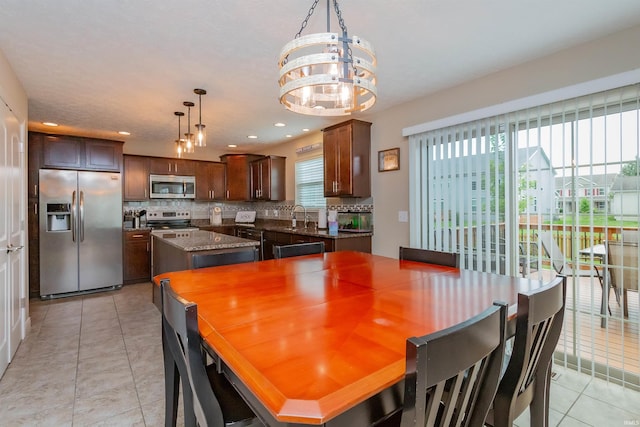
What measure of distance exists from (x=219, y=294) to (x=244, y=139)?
444cm

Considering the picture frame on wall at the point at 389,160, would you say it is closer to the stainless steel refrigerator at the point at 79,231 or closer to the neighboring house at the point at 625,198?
the neighboring house at the point at 625,198

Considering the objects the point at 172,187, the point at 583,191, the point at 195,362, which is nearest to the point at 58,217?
the point at 172,187

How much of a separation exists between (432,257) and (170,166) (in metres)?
5.12

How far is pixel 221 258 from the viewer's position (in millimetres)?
2170

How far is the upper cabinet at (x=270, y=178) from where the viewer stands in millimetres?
5844

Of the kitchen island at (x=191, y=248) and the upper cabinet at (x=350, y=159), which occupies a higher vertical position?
the upper cabinet at (x=350, y=159)

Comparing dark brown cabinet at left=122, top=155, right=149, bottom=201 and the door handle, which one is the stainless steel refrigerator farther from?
the door handle

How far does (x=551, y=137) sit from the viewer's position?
2533mm

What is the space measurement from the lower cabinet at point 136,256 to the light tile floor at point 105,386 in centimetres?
172

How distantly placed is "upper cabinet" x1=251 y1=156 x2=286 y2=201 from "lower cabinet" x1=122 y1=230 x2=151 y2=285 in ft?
6.79

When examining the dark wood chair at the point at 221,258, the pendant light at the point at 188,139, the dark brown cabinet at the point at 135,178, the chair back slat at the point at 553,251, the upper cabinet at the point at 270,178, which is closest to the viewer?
the dark wood chair at the point at 221,258

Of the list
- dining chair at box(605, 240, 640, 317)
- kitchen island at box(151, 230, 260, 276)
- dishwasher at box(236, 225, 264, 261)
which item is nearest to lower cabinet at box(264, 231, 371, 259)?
dishwasher at box(236, 225, 264, 261)

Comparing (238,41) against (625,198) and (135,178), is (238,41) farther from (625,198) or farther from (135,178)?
(135,178)

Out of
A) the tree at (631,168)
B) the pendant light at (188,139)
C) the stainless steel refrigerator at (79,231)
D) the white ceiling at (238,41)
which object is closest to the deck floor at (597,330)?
the tree at (631,168)
